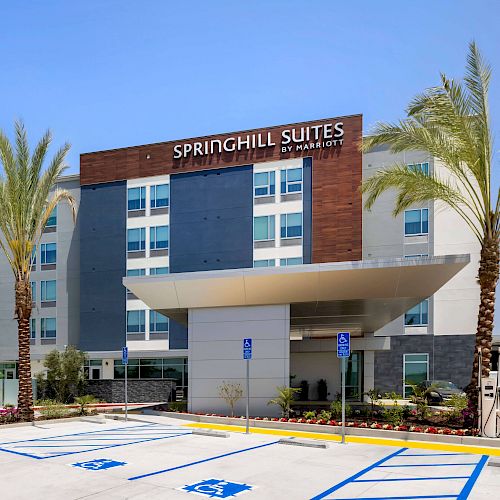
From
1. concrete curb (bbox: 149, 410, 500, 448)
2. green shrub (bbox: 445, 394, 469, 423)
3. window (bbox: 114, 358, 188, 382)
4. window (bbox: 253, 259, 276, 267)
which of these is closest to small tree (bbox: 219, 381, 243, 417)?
concrete curb (bbox: 149, 410, 500, 448)

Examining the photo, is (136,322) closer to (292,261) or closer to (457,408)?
(292,261)

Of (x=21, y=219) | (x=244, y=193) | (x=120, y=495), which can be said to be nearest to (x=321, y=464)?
(x=120, y=495)

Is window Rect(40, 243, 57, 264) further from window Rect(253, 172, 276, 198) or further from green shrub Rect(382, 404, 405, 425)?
green shrub Rect(382, 404, 405, 425)

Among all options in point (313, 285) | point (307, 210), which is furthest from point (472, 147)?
→ point (307, 210)

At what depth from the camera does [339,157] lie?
4522cm

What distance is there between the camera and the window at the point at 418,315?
4447cm

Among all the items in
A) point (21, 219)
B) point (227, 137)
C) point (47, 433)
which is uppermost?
point (227, 137)

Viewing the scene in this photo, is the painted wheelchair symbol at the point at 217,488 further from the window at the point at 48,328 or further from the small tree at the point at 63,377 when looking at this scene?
→ the window at the point at 48,328

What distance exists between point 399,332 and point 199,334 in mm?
24104

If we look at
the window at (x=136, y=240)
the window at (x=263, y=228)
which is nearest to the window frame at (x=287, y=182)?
the window at (x=263, y=228)

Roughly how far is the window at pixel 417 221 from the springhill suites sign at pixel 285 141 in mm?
7504

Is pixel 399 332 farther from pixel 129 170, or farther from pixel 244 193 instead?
pixel 129 170

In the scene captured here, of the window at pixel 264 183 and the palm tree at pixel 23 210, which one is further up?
the window at pixel 264 183

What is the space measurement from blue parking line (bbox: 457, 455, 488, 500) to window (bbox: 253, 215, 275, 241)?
32434 millimetres
